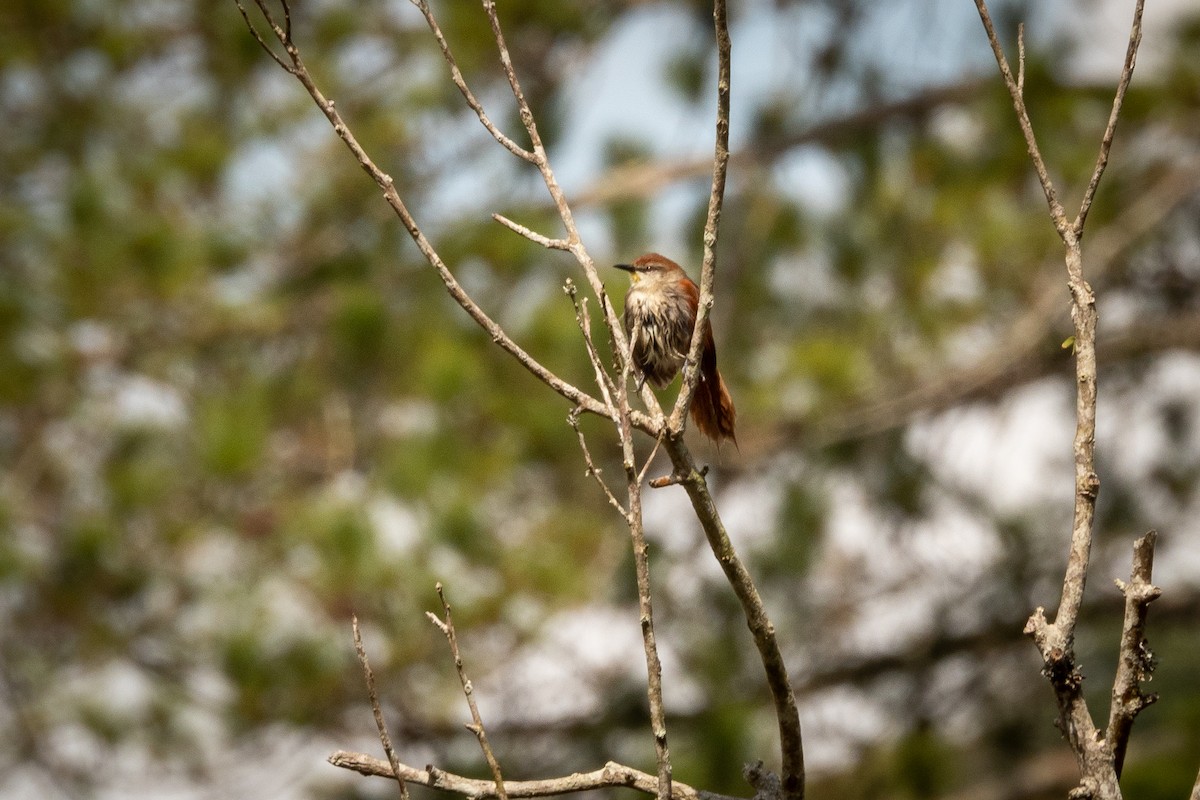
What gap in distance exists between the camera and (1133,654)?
1.83 m

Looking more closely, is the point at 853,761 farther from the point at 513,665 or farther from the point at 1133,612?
the point at 1133,612

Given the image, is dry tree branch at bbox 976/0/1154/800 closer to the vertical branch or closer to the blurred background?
the vertical branch

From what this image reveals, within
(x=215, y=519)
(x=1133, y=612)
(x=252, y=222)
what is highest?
(x=252, y=222)

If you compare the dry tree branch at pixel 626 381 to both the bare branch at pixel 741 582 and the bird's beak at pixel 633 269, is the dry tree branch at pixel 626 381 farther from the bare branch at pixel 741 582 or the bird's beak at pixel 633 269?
the bird's beak at pixel 633 269

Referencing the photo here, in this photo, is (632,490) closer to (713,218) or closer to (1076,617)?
(713,218)

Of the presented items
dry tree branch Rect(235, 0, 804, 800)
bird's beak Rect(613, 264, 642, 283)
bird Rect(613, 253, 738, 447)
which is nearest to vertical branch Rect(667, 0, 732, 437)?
dry tree branch Rect(235, 0, 804, 800)

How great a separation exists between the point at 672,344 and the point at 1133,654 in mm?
1802

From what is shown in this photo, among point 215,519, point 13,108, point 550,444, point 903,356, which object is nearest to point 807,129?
point 903,356

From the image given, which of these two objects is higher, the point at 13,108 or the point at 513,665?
the point at 13,108

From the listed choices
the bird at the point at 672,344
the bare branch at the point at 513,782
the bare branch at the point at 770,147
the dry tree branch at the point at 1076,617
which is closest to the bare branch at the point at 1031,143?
the dry tree branch at the point at 1076,617

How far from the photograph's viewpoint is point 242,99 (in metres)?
10.6

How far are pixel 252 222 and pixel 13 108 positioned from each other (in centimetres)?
220

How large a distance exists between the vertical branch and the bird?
48.7 inches

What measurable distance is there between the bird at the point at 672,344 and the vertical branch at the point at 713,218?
124 centimetres
